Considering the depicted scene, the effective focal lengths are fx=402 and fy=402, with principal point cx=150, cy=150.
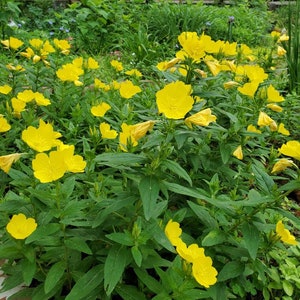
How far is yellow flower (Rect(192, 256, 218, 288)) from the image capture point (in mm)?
1379

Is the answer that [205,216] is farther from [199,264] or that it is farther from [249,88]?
[249,88]

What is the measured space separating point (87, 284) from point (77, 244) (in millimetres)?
155

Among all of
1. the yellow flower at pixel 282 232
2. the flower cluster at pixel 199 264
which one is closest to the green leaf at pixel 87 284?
the flower cluster at pixel 199 264

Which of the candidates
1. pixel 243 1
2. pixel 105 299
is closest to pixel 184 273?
pixel 105 299

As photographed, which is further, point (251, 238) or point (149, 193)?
point (251, 238)

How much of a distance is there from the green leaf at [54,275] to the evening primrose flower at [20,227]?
0.18 m

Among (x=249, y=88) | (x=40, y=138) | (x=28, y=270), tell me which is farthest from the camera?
(x=249, y=88)

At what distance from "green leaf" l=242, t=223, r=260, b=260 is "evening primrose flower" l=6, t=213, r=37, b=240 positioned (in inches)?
31.9

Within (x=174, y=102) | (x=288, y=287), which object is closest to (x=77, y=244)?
(x=174, y=102)

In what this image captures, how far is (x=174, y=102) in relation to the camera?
1.47m

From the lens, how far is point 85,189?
6.39 ft

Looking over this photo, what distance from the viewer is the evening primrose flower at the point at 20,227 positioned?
4.79 ft

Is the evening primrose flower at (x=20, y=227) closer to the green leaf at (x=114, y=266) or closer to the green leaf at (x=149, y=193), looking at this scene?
the green leaf at (x=114, y=266)

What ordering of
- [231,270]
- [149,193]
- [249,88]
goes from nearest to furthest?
[149,193]
[231,270]
[249,88]
